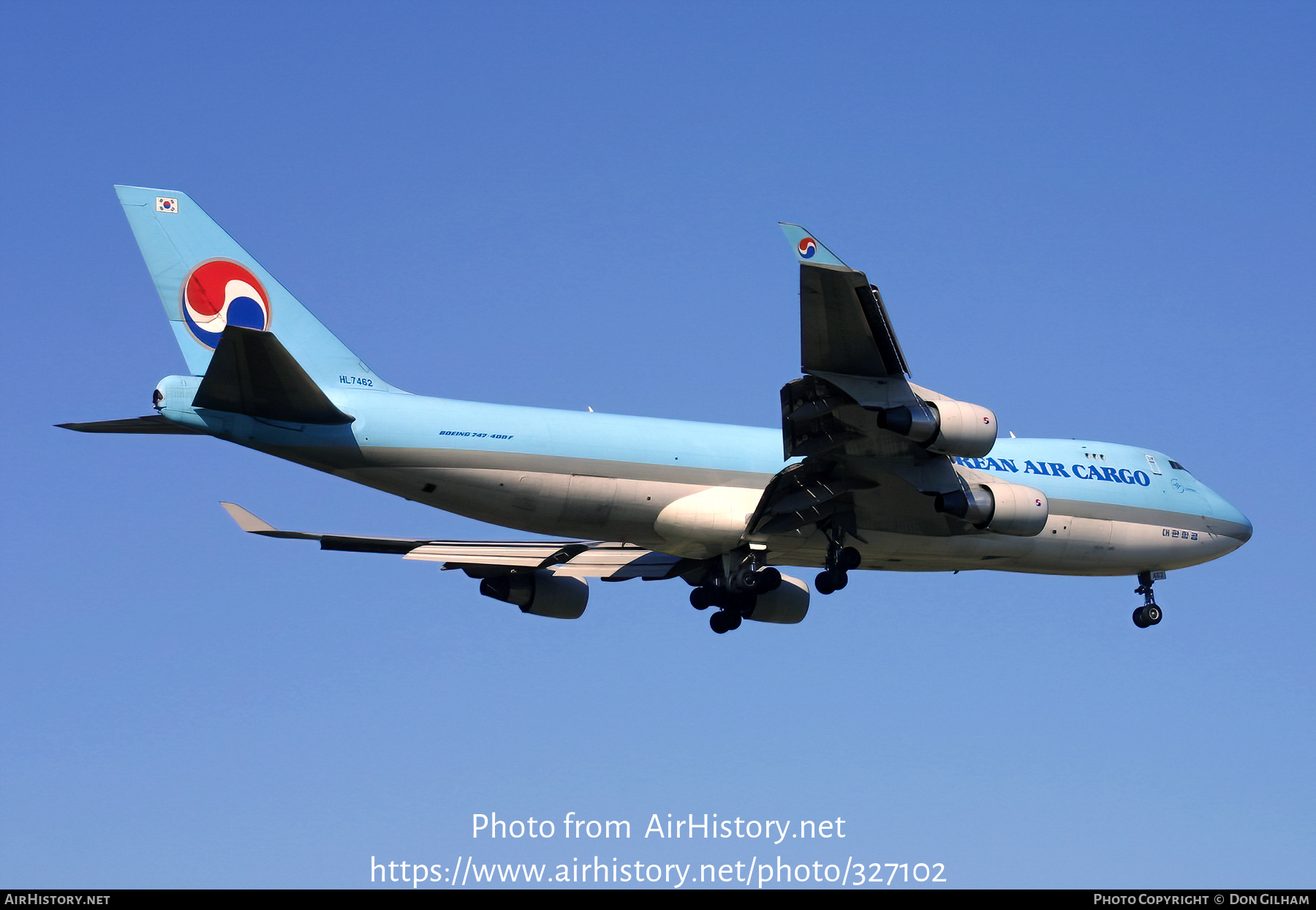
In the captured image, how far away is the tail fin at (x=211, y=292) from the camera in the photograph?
23.8 metres

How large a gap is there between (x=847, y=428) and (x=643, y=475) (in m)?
3.65

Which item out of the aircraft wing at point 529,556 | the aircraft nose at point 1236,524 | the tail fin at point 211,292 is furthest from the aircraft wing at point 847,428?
the aircraft nose at point 1236,524

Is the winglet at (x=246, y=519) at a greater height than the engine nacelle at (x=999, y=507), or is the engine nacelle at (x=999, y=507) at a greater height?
the engine nacelle at (x=999, y=507)

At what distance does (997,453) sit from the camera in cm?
2817

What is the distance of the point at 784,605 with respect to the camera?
30.6 meters

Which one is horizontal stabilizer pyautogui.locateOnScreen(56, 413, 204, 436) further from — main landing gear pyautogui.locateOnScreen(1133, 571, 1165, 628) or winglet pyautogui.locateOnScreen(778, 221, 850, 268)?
main landing gear pyautogui.locateOnScreen(1133, 571, 1165, 628)

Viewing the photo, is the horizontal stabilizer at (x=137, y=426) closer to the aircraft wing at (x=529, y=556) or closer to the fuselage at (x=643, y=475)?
the fuselage at (x=643, y=475)

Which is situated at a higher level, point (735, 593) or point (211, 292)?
point (211, 292)

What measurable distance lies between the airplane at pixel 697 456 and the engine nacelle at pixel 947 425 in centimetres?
4

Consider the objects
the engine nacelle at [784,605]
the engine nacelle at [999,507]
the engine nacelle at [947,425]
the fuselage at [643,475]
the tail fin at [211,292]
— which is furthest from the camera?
the engine nacelle at [784,605]

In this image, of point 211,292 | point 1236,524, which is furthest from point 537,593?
point 1236,524

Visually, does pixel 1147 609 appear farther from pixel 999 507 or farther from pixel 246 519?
pixel 246 519
